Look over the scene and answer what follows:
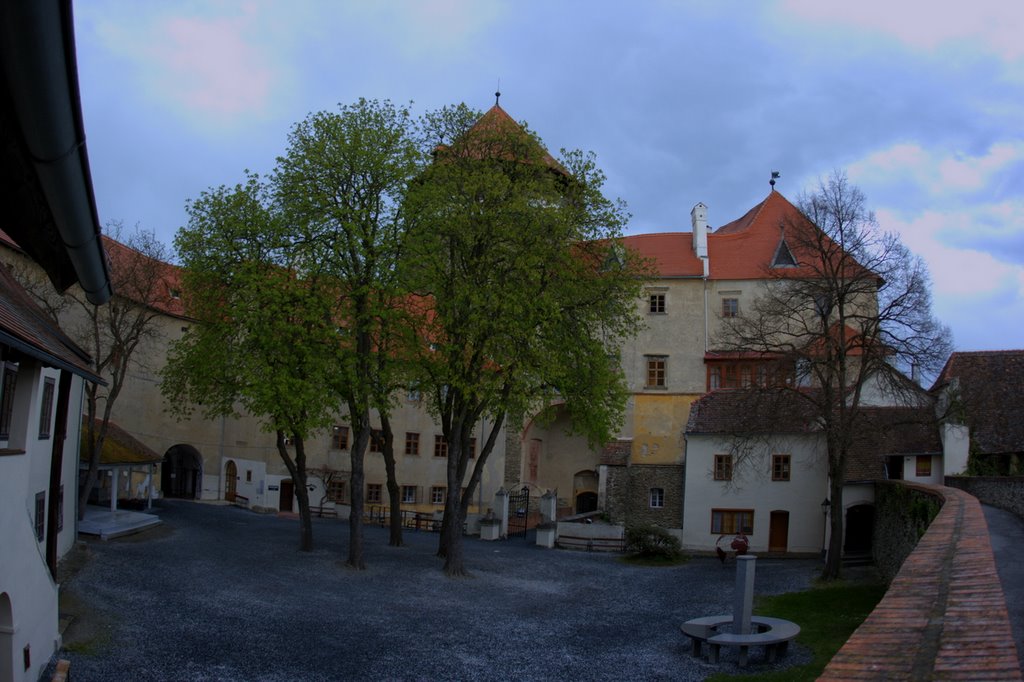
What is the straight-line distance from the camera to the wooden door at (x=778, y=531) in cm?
3822

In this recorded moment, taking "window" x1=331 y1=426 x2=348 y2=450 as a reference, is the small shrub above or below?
below

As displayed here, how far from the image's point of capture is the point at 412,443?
4897cm

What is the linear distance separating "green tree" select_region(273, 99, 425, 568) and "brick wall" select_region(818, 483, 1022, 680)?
19.2 m

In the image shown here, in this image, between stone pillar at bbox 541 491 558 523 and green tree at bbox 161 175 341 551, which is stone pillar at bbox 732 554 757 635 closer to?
green tree at bbox 161 175 341 551

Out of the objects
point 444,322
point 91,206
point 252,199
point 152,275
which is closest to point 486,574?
point 444,322

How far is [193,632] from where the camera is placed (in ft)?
56.5

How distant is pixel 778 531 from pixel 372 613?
904 inches

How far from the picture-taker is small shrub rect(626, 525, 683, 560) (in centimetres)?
3478

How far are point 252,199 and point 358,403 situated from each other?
23.2 ft

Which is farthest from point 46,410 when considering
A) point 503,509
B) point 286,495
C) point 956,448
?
point 286,495

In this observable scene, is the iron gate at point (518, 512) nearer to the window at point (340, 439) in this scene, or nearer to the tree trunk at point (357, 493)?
the window at point (340, 439)

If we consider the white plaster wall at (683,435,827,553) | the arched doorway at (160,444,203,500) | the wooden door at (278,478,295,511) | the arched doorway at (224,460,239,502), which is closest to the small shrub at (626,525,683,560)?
the white plaster wall at (683,435,827,553)

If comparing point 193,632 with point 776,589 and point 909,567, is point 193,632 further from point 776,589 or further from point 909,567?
point 776,589

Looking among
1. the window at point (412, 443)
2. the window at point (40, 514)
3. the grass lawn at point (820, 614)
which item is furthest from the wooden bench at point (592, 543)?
the window at point (40, 514)
